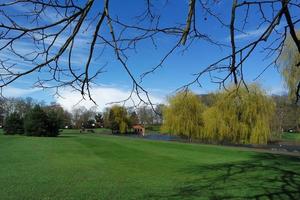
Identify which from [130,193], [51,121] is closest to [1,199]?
[130,193]

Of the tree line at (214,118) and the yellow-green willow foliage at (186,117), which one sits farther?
the yellow-green willow foliage at (186,117)

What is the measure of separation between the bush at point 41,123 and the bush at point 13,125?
5971 millimetres

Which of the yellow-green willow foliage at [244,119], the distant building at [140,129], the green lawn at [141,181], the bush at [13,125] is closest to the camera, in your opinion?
the green lawn at [141,181]

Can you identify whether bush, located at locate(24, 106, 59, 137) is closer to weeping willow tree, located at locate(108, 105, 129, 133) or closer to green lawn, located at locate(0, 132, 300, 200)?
weeping willow tree, located at locate(108, 105, 129, 133)

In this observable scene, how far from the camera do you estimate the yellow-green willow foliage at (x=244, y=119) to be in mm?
41281

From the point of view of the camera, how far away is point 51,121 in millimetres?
56531

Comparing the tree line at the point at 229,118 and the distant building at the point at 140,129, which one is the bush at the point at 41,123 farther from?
the tree line at the point at 229,118

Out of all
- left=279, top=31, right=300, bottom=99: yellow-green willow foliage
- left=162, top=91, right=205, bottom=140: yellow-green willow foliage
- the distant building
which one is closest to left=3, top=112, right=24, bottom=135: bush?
the distant building

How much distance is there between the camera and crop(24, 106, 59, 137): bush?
182 ft

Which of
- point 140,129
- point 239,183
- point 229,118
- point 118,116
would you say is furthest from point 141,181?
point 140,129

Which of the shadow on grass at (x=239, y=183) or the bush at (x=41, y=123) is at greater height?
the bush at (x=41, y=123)

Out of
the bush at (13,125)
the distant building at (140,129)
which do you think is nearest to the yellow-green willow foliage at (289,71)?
the distant building at (140,129)

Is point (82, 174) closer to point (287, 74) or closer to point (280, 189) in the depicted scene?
point (280, 189)

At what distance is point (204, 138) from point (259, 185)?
35.5 metres
